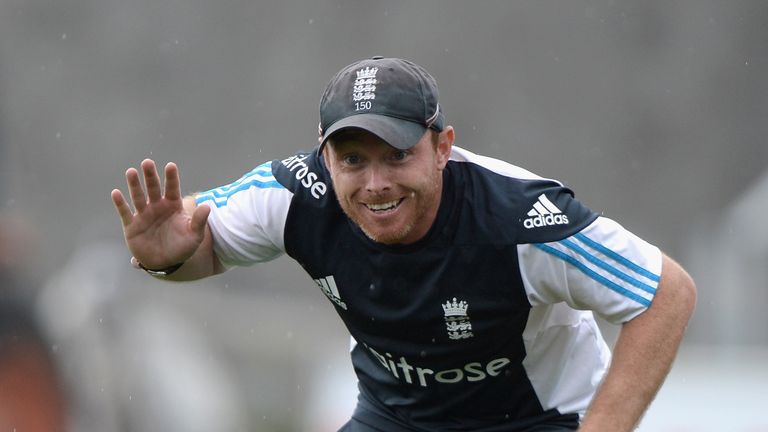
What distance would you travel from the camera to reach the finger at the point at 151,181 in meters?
3.97

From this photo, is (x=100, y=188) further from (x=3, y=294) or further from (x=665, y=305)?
(x=665, y=305)

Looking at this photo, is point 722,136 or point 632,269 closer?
point 632,269

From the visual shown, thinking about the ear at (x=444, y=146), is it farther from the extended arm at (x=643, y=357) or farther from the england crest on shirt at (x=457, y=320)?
the extended arm at (x=643, y=357)

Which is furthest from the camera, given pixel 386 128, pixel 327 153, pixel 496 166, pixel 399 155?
pixel 496 166

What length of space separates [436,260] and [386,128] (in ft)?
1.64

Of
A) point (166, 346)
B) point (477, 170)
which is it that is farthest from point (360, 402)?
point (166, 346)

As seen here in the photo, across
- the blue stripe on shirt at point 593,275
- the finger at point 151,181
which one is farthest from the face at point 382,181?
the finger at point 151,181

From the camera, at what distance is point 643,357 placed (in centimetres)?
384

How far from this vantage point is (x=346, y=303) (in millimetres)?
4242

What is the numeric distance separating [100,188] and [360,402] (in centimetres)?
351

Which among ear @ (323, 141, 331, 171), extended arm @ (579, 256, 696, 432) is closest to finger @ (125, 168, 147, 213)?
ear @ (323, 141, 331, 171)

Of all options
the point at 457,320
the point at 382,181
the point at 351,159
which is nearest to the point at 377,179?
the point at 382,181

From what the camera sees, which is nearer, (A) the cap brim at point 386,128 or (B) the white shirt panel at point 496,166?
(A) the cap brim at point 386,128

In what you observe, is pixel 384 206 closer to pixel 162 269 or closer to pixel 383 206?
pixel 383 206
